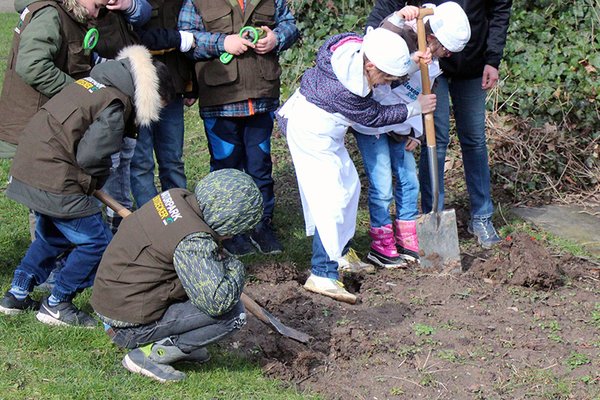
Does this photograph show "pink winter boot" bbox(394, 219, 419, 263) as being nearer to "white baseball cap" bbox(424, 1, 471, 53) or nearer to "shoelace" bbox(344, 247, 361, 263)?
"shoelace" bbox(344, 247, 361, 263)

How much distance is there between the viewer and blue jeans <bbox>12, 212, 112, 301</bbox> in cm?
478

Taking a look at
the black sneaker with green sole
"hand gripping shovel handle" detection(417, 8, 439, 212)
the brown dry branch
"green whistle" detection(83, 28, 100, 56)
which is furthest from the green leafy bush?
the black sneaker with green sole

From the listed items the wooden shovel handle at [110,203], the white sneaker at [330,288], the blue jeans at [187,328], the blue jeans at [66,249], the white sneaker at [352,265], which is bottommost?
the white sneaker at [352,265]

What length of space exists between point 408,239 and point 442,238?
312 millimetres

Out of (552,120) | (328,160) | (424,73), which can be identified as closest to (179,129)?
(328,160)

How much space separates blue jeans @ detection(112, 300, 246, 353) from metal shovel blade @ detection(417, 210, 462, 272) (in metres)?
1.85

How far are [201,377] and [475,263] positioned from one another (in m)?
2.30

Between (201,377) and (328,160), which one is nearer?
(201,377)

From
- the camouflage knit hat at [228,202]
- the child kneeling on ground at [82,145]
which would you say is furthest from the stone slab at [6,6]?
the camouflage knit hat at [228,202]

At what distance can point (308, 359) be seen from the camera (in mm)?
4637

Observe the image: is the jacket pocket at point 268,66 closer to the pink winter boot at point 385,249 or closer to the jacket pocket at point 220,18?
the jacket pocket at point 220,18

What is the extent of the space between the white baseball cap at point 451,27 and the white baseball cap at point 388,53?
53cm

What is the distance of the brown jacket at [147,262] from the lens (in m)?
4.08

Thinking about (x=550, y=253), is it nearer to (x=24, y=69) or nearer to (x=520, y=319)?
(x=520, y=319)
